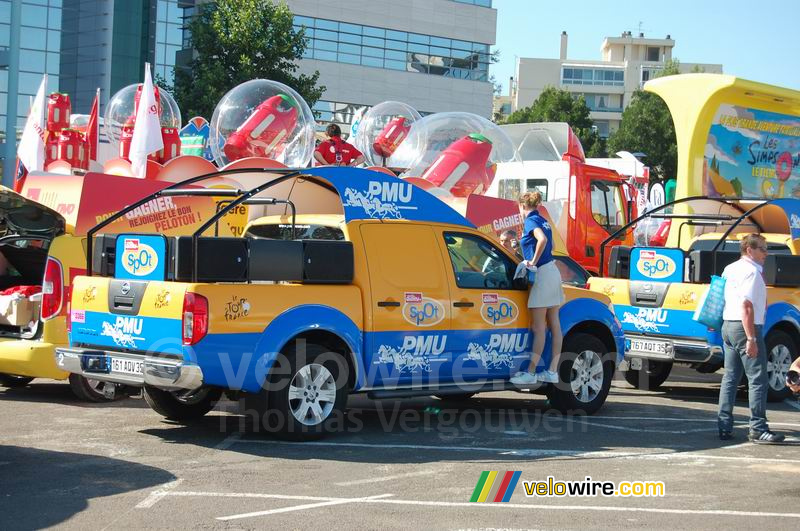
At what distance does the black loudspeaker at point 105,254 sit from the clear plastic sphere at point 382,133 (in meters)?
8.73

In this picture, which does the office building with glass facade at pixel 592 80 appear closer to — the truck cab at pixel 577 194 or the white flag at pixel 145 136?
the truck cab at pixel 577 194

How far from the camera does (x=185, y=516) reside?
20.3 feet

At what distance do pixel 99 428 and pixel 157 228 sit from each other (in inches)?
128

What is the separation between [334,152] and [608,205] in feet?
17.0

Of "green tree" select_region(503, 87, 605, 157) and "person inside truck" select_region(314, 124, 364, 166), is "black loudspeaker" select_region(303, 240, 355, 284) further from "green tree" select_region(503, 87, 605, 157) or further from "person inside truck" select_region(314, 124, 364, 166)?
"green tree" select_region(503, 87, 605, 157)

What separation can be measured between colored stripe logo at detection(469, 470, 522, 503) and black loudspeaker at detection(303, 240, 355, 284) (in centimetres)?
208

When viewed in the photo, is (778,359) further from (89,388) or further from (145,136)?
(145,136)

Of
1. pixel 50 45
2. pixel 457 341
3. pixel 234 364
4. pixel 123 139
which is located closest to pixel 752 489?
pixel 457 341

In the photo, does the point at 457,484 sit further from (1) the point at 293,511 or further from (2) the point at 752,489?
(2) the point at 752,489


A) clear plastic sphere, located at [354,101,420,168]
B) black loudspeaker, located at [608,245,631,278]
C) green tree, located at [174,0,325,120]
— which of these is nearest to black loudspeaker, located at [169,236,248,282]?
black loudspeaker, located at [608,245,631,278]

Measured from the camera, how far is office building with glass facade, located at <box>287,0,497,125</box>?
53.3 meters

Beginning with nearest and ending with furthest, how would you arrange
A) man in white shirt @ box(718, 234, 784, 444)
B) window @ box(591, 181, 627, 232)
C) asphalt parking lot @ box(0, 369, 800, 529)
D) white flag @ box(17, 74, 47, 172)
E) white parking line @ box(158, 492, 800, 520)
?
asphalt parking lot @ box(0, 369, 800, 529)
white parking line @ box(158, 492, 800, 520)
man in white shirt @ box(718, 234, 784, 444)
white flag @ box(17, 74, 47, 172)
window @ box(591, 181, 627, 232)

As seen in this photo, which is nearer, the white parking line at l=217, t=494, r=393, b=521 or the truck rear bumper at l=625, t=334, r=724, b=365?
the white parking line at l=217, t=494, r=393, b=521

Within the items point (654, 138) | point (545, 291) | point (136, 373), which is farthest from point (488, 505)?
point (654, 138)
